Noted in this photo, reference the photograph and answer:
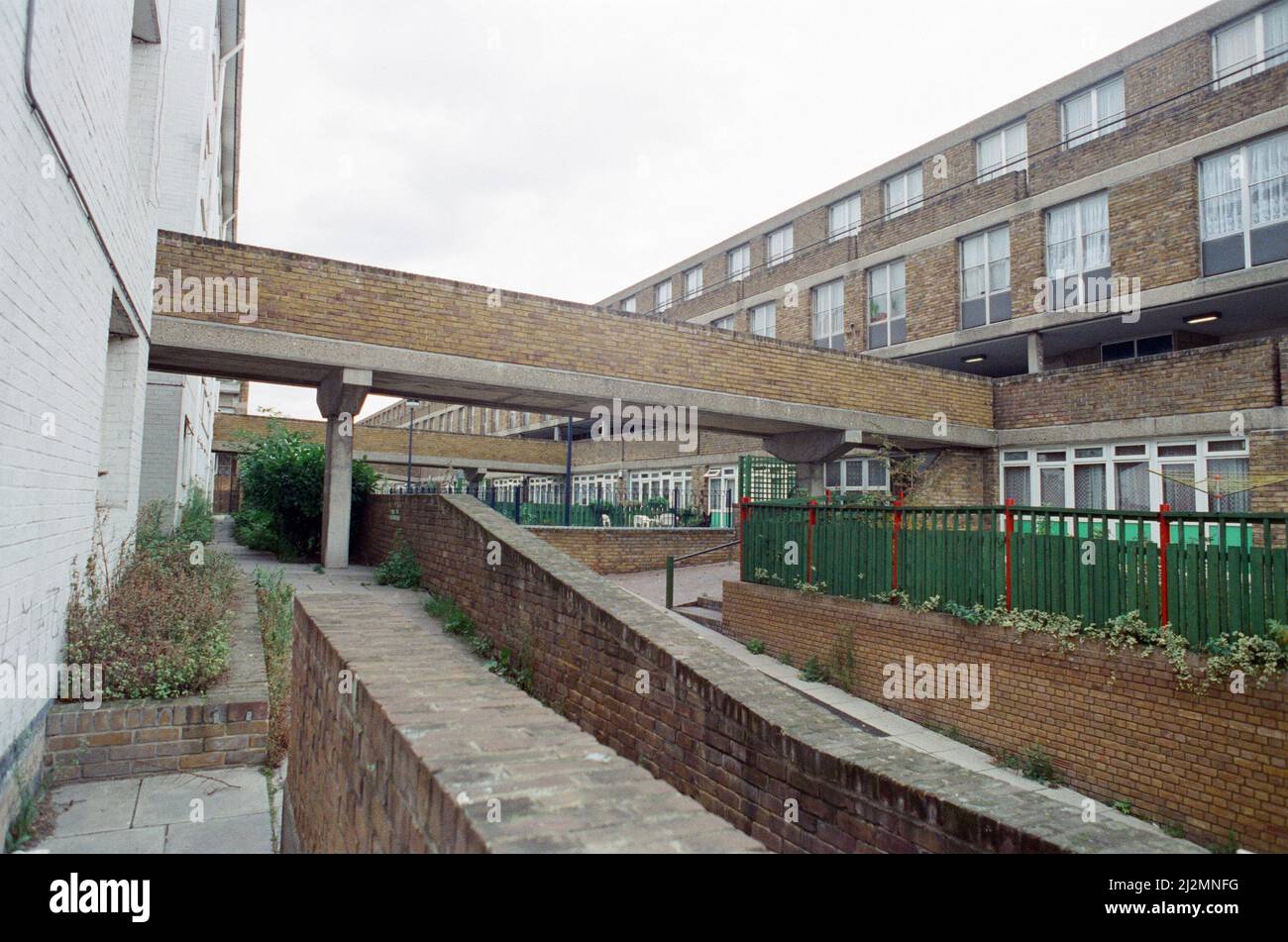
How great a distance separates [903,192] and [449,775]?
27.3m

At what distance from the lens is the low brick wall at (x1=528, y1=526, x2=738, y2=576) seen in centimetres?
1811

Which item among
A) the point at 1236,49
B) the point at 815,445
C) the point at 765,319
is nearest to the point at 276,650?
the point at 815,445

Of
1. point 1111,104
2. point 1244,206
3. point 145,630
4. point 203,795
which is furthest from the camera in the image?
point 1111,104

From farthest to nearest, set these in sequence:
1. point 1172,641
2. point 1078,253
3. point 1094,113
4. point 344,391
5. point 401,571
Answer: point 1094,113, point 1078,253, point 344,391, point 401,571, point 1172,641

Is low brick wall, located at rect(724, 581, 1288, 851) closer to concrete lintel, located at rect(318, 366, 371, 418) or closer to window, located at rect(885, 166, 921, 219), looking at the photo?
concrete lintel, located at rect(318, 366, 371, 418)

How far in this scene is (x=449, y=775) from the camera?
8.83 feet

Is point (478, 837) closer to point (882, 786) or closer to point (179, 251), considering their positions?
point (882, 786)

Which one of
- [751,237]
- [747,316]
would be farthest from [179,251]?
[751,237]

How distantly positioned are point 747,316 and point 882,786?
2907cm

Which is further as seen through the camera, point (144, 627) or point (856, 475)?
point (856, 475)

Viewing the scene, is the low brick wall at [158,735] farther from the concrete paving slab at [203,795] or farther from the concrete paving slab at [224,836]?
the concrete paving slab at [224,836]

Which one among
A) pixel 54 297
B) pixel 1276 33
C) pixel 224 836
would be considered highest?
pixel 1276 33

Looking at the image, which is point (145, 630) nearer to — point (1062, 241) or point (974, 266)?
point (1062, 241)

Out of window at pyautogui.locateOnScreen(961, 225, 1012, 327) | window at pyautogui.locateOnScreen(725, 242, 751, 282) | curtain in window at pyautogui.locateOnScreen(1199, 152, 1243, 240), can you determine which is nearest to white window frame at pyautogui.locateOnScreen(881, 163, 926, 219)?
window at pyautogui.locateOnScreen(961, 225, 1012, 327)
